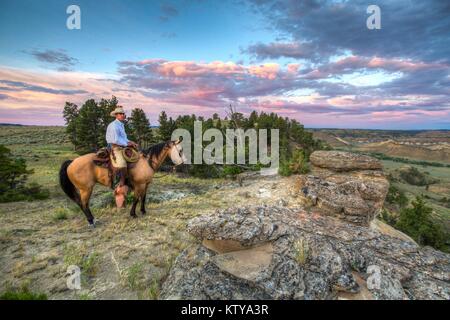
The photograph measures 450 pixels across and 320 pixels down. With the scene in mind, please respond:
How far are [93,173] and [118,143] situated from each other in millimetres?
1541

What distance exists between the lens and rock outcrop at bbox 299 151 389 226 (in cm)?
1144

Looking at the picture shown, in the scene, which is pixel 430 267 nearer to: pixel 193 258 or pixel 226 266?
pixel 226 266

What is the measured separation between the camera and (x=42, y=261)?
6914 millimetres

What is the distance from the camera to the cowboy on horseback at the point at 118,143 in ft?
30.6

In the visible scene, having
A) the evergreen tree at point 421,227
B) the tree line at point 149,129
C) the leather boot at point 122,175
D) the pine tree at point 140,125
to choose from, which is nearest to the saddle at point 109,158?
the leather boot at point 122,175

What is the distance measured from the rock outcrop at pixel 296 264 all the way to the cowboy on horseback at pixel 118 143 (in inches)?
168

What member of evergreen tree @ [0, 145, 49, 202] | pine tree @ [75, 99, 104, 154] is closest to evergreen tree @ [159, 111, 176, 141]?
pine tree @ [75, 99, 104, 154]

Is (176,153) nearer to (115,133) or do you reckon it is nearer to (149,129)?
(115,133)

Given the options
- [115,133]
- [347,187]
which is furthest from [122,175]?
[347,187]

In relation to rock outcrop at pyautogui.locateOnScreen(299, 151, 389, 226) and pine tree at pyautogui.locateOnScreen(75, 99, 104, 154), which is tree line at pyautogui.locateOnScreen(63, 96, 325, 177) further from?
rock outcrop at pyautogui.locateOnScreen(299, 151, 389, 226)

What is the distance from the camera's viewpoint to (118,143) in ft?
31.0
